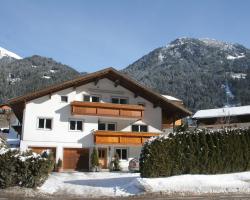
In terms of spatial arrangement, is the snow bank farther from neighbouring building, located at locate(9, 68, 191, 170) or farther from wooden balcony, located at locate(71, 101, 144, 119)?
wooden balcony, located at locate(71, 101, 144, 119)

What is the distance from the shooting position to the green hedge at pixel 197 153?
2542 centimetres

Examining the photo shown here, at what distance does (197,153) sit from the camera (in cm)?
2675

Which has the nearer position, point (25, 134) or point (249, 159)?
point (249, 159)

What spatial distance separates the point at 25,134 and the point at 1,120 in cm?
6106

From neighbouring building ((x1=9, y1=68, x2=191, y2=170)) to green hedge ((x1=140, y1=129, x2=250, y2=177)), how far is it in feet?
41.2

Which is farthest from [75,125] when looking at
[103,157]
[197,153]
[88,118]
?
[197,153]

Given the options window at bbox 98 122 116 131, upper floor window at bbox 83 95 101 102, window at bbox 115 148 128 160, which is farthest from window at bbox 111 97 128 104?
window at bbox 115 148 128 160

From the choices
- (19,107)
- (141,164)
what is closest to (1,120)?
(19,107)

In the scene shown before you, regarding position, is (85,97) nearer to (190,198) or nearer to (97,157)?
(97,157)

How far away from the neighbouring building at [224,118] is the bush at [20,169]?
57506 millimetres

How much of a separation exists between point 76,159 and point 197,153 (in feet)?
49.7

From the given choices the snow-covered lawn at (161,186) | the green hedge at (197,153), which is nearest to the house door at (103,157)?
the snow-covered lawn at (161,186)

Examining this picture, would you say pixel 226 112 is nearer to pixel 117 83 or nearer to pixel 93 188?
pixel 117 83

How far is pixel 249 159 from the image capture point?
28.5m
